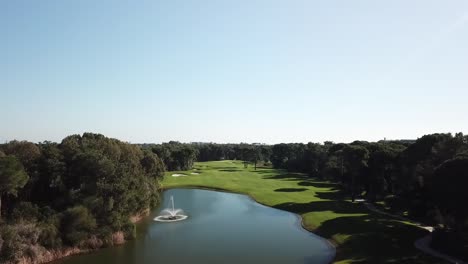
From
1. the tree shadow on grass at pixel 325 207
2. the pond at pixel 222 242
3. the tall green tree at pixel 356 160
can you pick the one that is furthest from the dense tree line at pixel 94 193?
the tall green tree at pixel 356 160

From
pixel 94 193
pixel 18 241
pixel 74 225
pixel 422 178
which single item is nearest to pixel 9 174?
pixel 18 241

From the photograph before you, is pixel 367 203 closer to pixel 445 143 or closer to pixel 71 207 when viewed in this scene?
pixel 445 143

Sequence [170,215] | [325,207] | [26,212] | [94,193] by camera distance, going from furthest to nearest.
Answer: [325,207], [170,215], [94,193], [26,212]

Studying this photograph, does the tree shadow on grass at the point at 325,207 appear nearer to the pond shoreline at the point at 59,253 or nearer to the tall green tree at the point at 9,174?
the pond shoreline at the point at 59,253

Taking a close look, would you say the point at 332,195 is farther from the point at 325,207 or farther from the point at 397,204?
the point at 397,204

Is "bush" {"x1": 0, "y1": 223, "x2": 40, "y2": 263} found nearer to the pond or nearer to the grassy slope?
the pond

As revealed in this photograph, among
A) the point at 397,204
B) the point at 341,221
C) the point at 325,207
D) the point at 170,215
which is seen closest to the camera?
the point at 341,221
